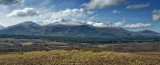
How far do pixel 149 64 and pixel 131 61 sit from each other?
4.64m

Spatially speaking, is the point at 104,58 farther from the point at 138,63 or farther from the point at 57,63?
the point at 57,63

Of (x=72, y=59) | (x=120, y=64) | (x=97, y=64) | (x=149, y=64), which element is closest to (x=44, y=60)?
(x=72, y=59)

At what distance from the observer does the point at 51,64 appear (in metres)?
40.7

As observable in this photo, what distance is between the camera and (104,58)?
46156mm

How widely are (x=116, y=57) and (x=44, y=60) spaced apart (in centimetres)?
1969

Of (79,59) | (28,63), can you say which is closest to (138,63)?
(79,59)

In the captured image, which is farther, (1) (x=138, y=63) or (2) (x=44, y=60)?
(2) (x=44, y=60)

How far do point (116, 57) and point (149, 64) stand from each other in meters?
9.35

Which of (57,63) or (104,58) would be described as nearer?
(57,63)

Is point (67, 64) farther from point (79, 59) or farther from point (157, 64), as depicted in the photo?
point (157, 64)

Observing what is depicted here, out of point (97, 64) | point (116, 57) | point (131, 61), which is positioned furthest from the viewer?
point (116, 57)

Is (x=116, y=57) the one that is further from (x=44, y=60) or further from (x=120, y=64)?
(x=44, y=60)

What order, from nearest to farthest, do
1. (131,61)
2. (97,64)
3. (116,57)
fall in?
(97,64), (131,61), (116,57)

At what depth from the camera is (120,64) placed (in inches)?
1607
